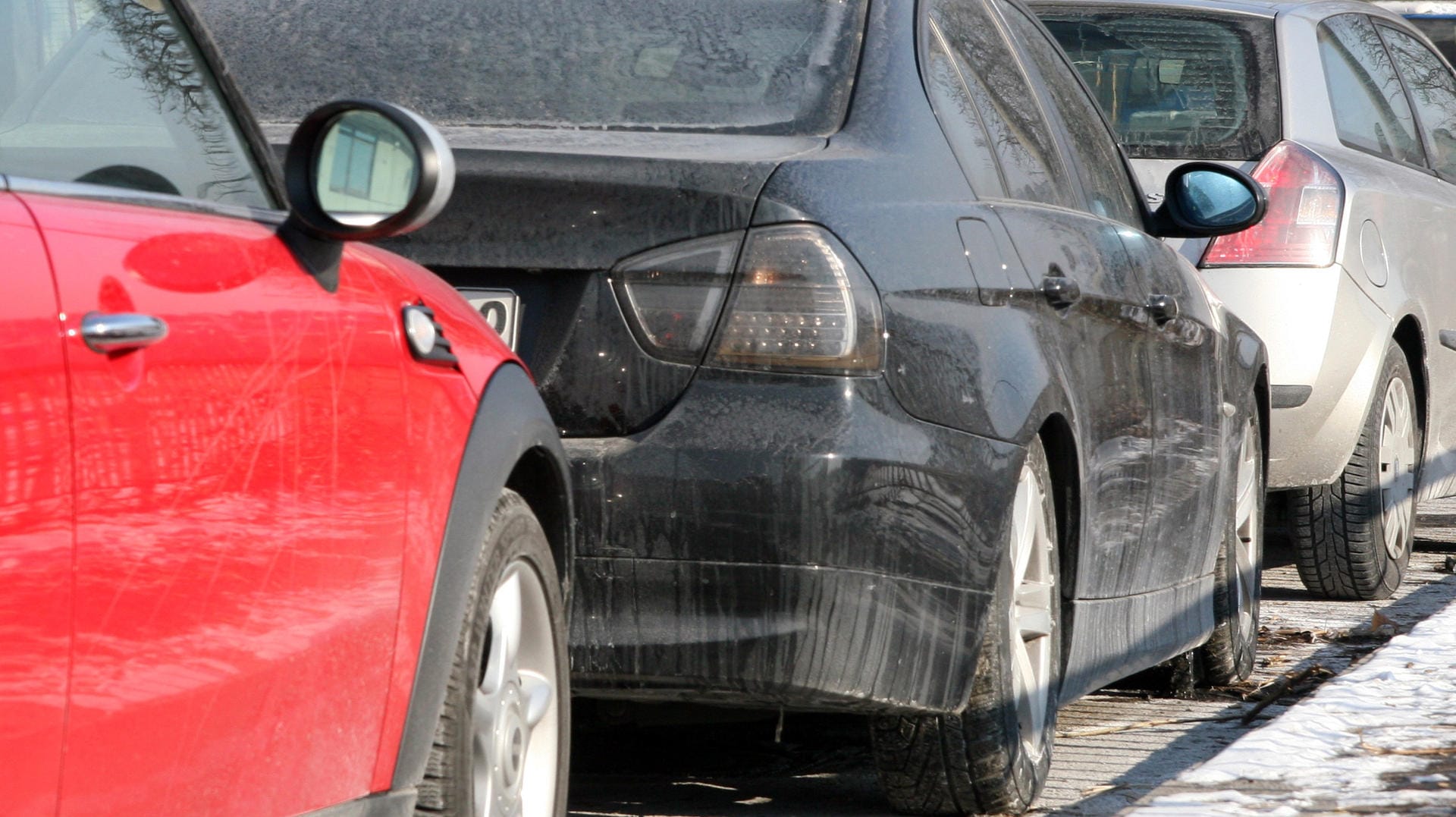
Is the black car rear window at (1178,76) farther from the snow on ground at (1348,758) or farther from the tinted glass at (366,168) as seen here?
the tinted glass at (366,168)

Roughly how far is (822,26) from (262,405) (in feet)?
6.50

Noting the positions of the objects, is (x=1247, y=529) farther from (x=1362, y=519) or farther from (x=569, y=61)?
(x=569, y=61)

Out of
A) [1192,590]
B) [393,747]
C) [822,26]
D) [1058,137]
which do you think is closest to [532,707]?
[393,747]

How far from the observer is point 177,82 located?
298cm

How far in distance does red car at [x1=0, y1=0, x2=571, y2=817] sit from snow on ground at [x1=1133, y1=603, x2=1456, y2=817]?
3.81 feet

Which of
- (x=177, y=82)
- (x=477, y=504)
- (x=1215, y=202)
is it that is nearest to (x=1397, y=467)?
(x=1215, y=202)

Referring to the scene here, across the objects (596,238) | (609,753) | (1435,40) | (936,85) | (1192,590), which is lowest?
(609,753)

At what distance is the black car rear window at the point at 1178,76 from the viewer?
7648 mm

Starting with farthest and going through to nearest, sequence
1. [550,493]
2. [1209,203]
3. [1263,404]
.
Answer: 1. [1263,404]
2. [1209,203]
3. [550,493]

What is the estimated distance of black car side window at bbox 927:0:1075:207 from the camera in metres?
4.72

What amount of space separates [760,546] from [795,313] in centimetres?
38

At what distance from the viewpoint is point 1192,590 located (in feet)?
19.1

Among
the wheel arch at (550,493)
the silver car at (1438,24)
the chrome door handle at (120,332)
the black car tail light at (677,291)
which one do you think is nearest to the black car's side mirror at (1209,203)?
the black car tail light at (677,291)

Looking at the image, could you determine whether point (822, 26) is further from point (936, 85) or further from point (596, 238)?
point (596, 238)
